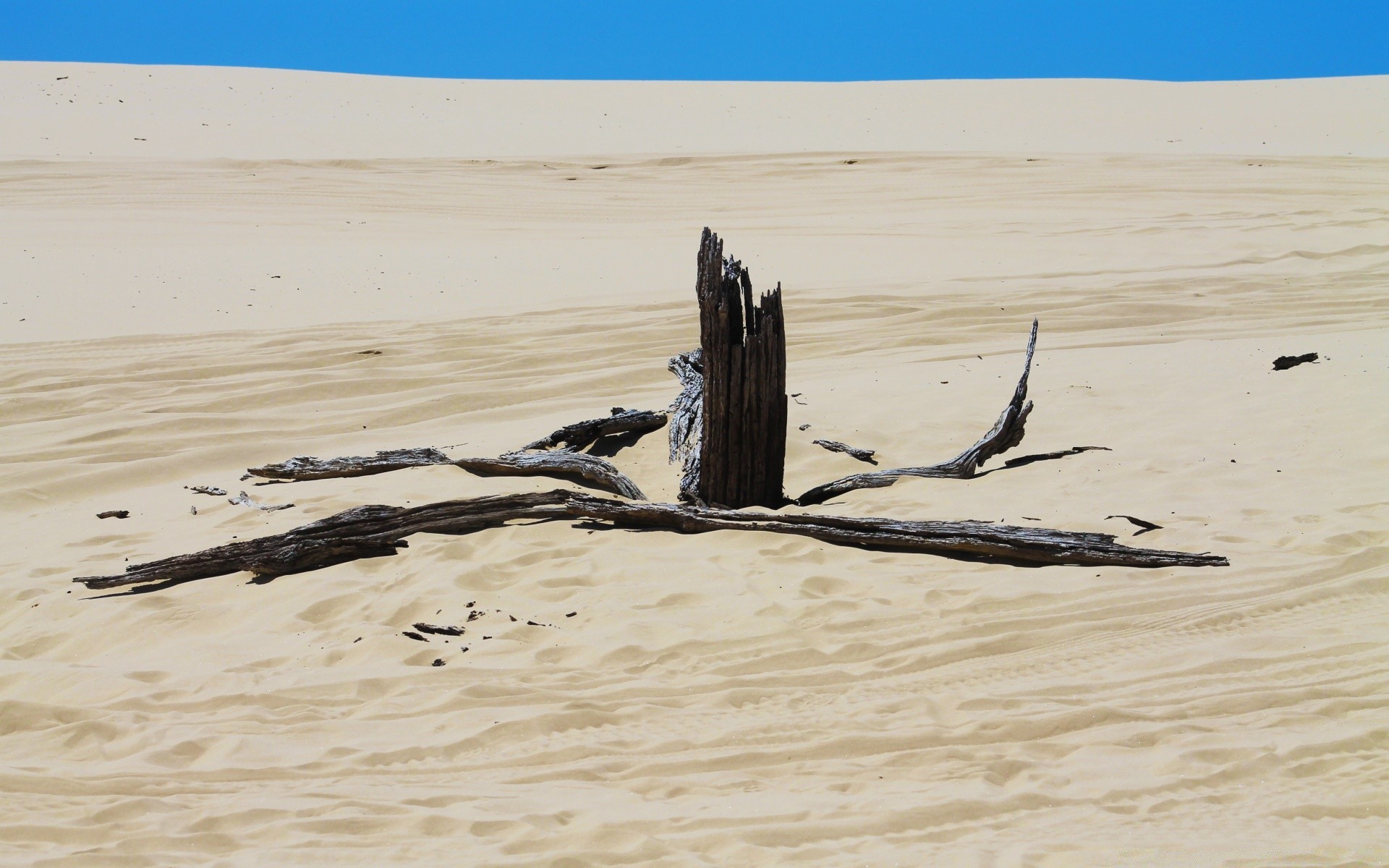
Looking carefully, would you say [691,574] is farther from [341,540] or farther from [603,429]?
[603,429]

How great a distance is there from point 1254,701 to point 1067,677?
552 mm

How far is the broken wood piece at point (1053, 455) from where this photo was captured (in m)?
6.32

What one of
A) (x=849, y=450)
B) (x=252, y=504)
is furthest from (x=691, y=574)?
(x=252, y=504)

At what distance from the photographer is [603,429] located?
22.1 feet

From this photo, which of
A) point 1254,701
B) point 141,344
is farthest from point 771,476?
point 141,344

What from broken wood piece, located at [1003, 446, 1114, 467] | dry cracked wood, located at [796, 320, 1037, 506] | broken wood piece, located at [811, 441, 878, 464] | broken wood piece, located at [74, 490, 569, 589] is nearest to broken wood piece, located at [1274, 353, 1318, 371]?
broken wood piece, located at [1003, 446, 1114, 467]

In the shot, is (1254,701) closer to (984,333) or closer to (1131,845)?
(1131,845)

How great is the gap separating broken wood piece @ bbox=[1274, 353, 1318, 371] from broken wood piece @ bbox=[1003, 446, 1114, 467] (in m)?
2.58

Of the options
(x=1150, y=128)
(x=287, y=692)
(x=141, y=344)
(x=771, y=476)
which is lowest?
(x=287, y=692)

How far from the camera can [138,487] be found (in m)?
6.80

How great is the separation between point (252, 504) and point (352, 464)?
554mm

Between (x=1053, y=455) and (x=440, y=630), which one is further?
(x=1053, y=455)

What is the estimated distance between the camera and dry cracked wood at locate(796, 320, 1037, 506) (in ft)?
19.2

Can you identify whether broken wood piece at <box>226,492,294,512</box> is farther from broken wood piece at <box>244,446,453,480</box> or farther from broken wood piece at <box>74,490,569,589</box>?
broken wood piece at <box>74,490,569,589</box>
